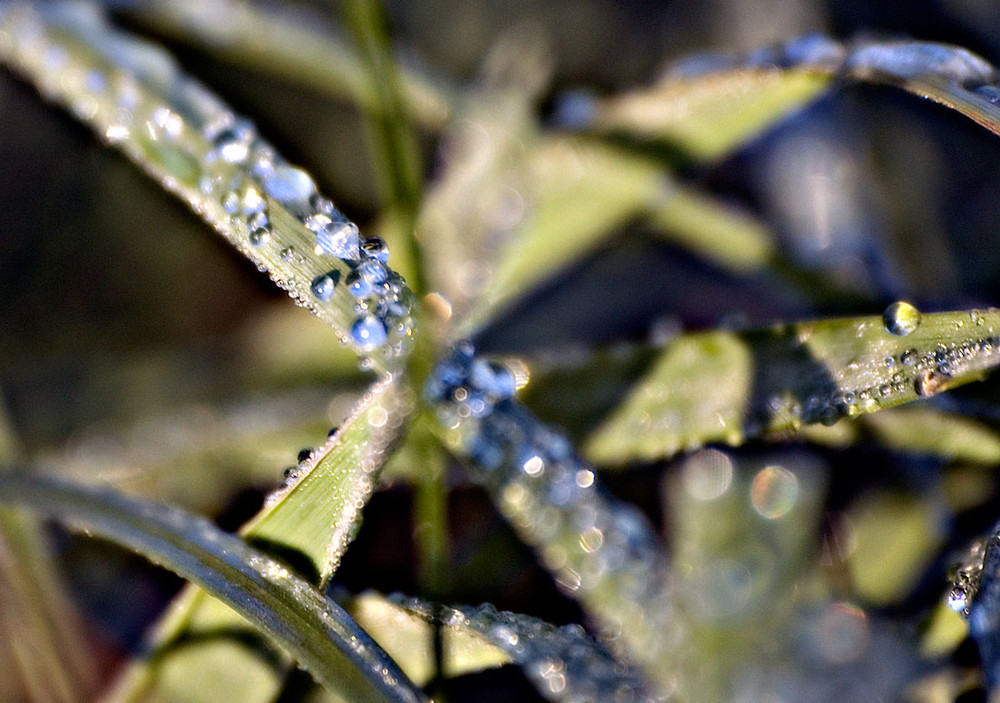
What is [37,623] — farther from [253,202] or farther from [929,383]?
[929,383]

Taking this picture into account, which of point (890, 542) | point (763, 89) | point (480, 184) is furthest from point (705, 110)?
point (890, 542)

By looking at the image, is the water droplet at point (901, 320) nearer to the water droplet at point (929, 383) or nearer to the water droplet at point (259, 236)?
the water droplet at point (929, 383)

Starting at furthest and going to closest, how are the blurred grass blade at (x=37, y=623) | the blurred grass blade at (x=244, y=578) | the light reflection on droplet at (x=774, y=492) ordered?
1. the light reflection on droplet at (x=774, y=492)
2. the blurred grass blade at (x=37, y=623)
3. the blurred grass blade at (x=244, y=578)

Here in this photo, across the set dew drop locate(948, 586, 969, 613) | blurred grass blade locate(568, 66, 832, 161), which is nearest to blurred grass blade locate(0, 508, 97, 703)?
dew drop locate(948, 586, 969, 613)

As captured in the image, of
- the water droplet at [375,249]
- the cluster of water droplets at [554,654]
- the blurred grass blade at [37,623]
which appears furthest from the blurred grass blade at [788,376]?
the blurred grass blade at [37,623]

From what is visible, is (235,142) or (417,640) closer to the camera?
(417,640)

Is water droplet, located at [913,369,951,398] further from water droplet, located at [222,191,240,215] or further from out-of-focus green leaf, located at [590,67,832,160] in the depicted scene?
water droplet, located at [222,191,240,215]

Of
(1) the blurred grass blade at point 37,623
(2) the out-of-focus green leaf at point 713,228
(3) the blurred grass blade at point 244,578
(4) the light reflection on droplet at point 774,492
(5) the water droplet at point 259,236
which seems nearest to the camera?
(3) the blurred grass blade at point 244,578
